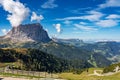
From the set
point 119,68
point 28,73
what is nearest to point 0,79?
point 28,73

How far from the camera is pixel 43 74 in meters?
133

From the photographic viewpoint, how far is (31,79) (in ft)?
364

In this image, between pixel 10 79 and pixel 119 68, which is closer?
pixel 10 79

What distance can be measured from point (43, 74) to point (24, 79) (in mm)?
23872

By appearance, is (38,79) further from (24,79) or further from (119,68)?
(119,68)

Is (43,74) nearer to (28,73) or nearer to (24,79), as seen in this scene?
(28,73)

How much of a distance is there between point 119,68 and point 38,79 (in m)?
80.1

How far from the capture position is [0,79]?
107m

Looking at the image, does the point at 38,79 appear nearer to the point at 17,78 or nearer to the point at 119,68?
the point at 17,78

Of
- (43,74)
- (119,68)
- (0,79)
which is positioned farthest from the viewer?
(119,68)

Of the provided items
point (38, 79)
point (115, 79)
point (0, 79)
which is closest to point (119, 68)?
point (115, 79)

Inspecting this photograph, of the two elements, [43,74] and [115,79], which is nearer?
[115,79]

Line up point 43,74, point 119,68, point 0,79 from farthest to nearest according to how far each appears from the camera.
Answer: point 119,68, point 43,74, point 0,79

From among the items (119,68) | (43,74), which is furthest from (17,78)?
(119,68)
